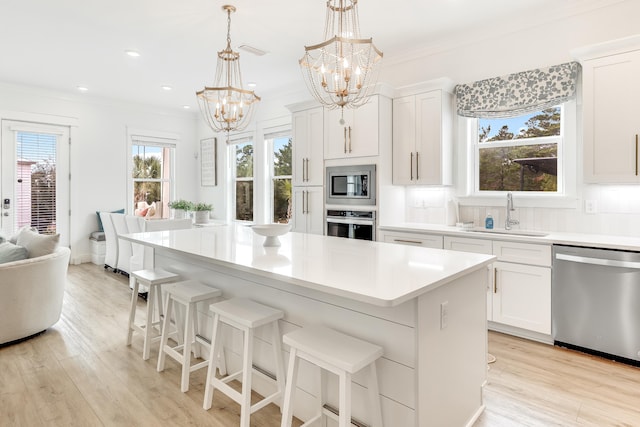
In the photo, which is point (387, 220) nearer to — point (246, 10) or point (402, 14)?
point (402, 14)

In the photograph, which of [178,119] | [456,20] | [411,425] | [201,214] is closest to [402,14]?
[456,20]

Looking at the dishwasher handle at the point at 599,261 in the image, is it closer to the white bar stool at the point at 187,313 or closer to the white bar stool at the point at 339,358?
the white bar stool at the point at 339,358

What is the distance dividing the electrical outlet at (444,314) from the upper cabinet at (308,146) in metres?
2.95

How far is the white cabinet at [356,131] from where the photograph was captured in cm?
404

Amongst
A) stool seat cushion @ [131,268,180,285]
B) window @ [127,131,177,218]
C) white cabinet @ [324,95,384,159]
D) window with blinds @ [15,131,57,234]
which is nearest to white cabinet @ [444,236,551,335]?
white cabinet @ [324,95,384,159]

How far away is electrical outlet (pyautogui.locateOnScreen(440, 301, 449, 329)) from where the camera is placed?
5.73 feet

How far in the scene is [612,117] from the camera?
9.53 feet

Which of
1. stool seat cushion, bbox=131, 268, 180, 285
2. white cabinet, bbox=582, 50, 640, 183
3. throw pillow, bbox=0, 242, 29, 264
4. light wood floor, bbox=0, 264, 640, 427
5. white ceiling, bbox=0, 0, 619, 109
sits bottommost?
light wood floor, bbox=0, 264, 640, 427

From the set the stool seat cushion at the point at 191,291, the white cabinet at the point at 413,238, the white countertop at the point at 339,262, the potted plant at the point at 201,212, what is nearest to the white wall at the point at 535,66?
the white cabinet at the point at 413,238

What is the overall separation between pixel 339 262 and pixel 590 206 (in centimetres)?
259

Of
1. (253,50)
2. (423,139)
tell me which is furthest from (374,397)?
(253,50)

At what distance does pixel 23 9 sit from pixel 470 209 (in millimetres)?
4663

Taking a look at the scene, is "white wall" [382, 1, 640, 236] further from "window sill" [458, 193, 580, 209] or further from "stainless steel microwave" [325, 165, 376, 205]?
"stainless steel microwave" [325, 165, 376, 205]

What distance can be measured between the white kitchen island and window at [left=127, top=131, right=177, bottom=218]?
5202 millimetres
